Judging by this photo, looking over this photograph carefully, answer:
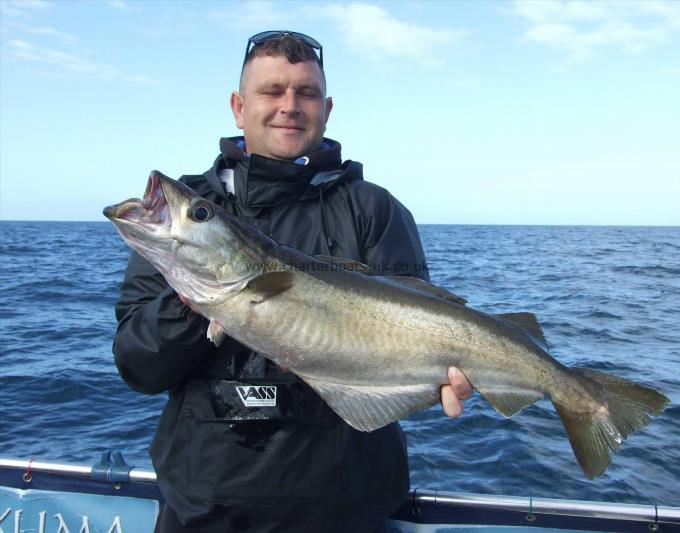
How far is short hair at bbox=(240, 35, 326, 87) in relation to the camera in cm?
373

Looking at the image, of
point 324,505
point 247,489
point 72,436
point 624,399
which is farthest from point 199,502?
point 72,436

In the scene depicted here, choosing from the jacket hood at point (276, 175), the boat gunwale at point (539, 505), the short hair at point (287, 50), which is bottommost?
the boat gunwale at point (539, 505)

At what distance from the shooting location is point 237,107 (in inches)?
160

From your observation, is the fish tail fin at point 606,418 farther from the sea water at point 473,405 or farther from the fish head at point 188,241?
the sea water at point 473,405

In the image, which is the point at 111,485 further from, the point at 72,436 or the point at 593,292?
the point at 593,292

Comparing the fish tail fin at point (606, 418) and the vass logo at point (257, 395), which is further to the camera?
the fish tail fin at point (606, 418)

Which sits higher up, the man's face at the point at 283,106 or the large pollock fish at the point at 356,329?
the man's face at the point at 283,106

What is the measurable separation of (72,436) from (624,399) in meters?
8.66

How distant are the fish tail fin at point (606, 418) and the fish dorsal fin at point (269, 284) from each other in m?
1.74

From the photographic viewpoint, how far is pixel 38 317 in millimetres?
18469

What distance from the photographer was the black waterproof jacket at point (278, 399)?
3191mm

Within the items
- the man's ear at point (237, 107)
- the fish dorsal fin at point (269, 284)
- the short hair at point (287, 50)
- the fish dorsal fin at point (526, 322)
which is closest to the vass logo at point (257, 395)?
the fish dorsal fin at point (269, 284)

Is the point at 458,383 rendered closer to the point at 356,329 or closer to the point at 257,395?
the point at 356,329

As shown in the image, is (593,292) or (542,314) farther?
(593,292)
